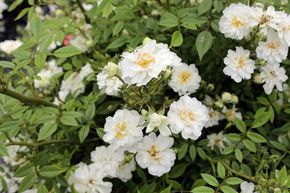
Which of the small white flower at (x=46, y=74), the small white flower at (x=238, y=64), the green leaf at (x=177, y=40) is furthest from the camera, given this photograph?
the small white flower at (x=46, y=74)

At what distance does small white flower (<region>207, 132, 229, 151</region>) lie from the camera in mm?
1702

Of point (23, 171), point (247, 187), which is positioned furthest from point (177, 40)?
point (23, 171)

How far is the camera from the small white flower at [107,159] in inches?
60.9

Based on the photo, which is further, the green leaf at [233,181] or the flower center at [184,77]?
the flower center at [184,77]

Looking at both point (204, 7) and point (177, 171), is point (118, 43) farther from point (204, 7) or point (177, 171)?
point (177, 171)

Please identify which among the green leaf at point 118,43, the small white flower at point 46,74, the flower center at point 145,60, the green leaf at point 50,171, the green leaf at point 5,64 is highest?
the flower center at point 145,60

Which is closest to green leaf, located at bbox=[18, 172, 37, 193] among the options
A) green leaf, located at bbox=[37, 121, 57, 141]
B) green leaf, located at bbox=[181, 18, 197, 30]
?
green leaf, located at bbox=[37, 121, 57, 141]

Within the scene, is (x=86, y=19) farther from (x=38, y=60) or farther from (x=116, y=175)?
(x=116, y=175)

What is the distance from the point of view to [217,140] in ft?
5.64

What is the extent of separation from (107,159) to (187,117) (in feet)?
1.43

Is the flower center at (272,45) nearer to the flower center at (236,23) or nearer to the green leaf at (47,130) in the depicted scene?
the flower center at (236,23)

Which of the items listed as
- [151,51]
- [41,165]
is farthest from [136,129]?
[41,165]

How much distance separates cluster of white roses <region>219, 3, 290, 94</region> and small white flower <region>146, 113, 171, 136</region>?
420 mm

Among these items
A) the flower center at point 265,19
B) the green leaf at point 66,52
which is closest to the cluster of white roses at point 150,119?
the green leaf at point 66,52
